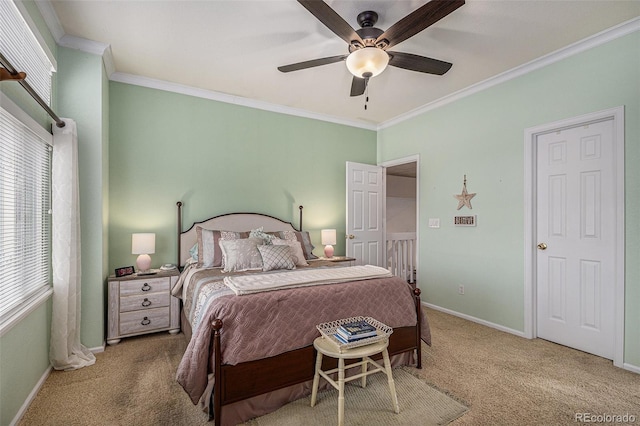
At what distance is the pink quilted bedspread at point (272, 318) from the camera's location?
5.98ft

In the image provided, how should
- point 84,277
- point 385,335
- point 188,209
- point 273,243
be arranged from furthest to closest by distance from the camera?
point 188,209, point 273,243, point 84,277, point 385,335

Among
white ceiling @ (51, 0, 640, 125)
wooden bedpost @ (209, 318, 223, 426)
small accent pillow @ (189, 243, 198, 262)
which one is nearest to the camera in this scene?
wooden bedpost @ (209, 318, 223, 426)

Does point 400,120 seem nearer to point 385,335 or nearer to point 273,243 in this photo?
point 273,243

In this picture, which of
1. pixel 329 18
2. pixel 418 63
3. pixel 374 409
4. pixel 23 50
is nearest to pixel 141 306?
pixel 23 50

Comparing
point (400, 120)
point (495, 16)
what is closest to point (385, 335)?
point (495, 16)

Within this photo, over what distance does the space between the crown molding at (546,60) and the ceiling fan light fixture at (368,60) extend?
190cm

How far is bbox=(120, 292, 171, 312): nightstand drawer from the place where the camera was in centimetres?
303

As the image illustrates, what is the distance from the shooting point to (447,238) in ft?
13.4

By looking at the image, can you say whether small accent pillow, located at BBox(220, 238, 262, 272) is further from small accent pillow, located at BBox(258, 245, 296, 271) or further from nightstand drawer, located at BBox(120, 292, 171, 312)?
nightstand drawer, located at BBox(120, 292, 171, 312)

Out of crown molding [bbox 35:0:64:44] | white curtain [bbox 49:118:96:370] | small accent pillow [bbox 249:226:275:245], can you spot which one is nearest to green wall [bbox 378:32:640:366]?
small accent pillow [bbox 249:226:275:245]

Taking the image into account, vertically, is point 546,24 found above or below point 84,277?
above

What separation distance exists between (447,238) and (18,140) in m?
4.24

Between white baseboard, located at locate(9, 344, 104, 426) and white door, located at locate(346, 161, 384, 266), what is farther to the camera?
white door, located at locate(346, 161, 384, 266)

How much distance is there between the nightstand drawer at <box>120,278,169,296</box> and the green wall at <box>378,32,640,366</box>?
332 centimetres
